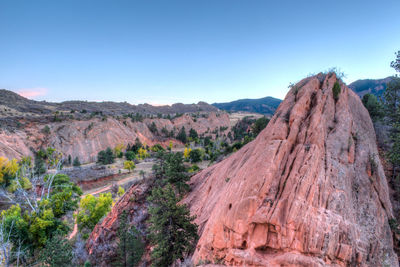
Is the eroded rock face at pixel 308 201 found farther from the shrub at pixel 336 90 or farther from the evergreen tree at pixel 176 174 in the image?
the evergreen tree at pixel 176 174

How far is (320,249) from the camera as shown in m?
7.95

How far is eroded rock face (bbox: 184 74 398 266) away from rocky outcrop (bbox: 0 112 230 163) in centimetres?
6311

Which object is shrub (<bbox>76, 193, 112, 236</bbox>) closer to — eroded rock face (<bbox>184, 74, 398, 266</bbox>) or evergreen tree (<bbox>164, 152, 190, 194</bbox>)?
evergreen tree (<bbox>164, 152, 190, 194</bbox>)

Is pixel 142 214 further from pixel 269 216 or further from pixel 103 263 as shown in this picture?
pixel 269 216

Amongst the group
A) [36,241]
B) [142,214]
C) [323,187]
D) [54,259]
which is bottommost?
[36,241]

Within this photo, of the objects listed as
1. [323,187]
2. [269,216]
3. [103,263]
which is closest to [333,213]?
[323,187]

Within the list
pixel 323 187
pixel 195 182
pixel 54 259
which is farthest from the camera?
pixel 195 182

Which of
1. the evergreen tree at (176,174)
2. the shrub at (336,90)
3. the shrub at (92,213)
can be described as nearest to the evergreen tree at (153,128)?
the shrub at (92,213)

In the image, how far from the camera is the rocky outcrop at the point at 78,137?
55581mm

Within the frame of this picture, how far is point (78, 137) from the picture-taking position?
70750 millimetres

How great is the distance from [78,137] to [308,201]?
79.2 metres

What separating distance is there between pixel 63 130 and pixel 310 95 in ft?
265

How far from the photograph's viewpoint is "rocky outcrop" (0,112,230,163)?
55581 mm

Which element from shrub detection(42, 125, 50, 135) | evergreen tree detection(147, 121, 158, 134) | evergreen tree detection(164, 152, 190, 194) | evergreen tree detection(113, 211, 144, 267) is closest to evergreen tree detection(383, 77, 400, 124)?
evergreen tree detection(164, 152, 190, 194)
